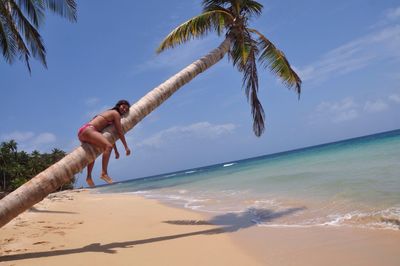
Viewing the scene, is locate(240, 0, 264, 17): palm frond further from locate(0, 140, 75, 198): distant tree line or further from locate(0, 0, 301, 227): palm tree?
locate(0, 140, 75, 198): distant tree line

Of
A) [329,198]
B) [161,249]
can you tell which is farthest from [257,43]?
[161,249]

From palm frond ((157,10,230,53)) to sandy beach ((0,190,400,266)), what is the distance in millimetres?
5007

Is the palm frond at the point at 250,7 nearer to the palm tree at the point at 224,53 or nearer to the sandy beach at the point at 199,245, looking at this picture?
the palm tree at the point at 224,53

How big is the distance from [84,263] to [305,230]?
11.5ft

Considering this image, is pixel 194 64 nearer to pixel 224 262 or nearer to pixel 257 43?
pixel 257 43

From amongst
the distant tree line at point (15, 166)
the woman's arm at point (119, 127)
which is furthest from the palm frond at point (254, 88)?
the distant tree line at point (15, 166)

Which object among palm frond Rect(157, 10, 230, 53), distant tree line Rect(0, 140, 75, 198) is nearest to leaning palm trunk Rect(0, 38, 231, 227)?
palm frond Rect(157, 10, 230, 53)

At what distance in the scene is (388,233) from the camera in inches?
209

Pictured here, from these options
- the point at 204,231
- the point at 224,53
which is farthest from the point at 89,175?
the point at 224,53

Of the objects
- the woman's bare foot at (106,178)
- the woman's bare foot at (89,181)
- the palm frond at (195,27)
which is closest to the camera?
the woman's bare foot at (106,178)

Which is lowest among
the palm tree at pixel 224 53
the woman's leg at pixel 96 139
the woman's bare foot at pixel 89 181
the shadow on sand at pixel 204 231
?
the shadow on sand at pixel 204 231

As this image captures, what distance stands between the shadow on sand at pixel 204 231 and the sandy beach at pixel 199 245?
16 mm

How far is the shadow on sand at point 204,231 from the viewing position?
5.65 m

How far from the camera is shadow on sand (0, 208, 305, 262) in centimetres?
565
